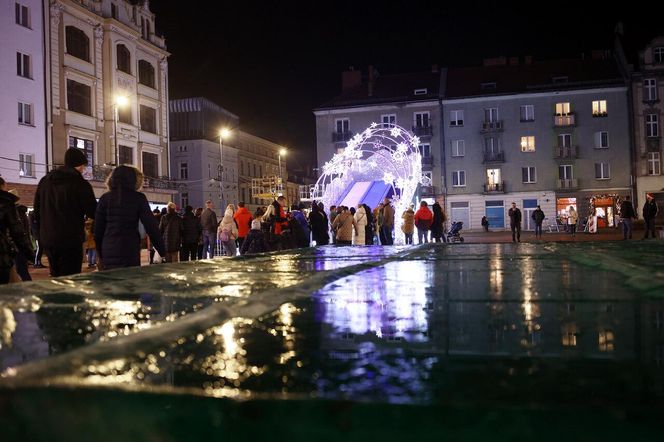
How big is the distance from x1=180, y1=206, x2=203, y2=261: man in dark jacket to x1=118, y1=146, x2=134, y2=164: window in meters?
23.4

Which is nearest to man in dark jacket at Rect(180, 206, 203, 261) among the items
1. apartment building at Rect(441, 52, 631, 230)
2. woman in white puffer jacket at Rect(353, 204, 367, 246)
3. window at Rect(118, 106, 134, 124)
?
woman in white puffer jacket at Rect(353, 204, 367, 246)

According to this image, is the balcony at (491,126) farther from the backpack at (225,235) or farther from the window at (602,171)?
the backpack at (225,235)

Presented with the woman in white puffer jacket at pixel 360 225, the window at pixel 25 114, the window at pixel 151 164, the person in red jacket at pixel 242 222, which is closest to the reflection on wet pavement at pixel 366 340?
the person in red jacket at pixel 242 222

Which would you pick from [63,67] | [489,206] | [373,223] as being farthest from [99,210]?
[489,206]

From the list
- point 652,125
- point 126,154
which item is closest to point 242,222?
point 126,154

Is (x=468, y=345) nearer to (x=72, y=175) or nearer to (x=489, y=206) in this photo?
(x=72, y=175)

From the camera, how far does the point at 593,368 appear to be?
900 millimetres

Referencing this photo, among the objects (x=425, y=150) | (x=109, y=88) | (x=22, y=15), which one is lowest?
(x=425, y=150)

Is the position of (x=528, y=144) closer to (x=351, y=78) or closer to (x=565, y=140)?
(x=565, y=140)

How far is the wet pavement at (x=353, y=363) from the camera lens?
700mm

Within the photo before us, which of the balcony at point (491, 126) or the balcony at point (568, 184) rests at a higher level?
the balcony at point (491, 126)

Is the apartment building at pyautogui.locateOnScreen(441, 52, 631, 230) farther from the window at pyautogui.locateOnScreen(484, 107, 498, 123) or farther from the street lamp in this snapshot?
the street lamp

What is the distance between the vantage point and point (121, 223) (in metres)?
5.70

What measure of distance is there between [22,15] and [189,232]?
2086 centimetres
